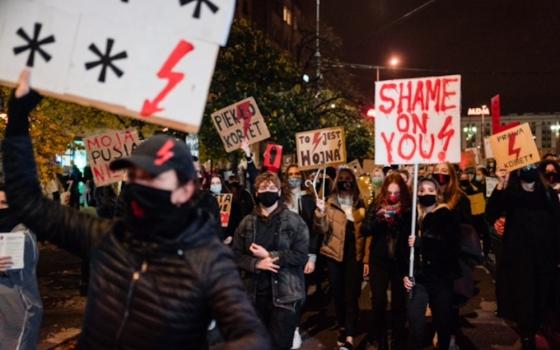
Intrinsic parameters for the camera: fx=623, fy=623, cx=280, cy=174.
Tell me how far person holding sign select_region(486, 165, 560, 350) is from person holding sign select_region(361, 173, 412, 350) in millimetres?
1186

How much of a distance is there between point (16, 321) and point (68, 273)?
6.70m

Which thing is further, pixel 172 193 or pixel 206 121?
pixel 206 121

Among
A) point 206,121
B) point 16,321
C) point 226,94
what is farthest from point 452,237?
point 206,121

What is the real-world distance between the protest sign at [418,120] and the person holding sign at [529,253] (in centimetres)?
95

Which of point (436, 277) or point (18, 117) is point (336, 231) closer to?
point (436, 277)

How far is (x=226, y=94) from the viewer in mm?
21578

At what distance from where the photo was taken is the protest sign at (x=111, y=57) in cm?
297

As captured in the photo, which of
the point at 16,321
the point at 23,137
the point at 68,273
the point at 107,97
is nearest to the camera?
the point at 23,137

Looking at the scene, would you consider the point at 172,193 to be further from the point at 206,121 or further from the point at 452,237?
the point at 206,121

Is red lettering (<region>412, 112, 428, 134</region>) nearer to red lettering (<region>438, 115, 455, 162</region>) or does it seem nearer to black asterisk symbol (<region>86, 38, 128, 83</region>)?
red lettering (<region>438, 115, 455, 162</region>)

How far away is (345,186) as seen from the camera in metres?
7.71

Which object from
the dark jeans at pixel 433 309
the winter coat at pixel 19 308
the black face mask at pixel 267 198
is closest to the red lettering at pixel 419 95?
the dark jeans at pixel 433 309

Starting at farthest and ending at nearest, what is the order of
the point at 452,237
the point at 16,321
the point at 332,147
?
the point at 332,147, the point at 452,237, the point at 16,321

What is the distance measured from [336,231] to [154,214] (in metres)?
5.15
